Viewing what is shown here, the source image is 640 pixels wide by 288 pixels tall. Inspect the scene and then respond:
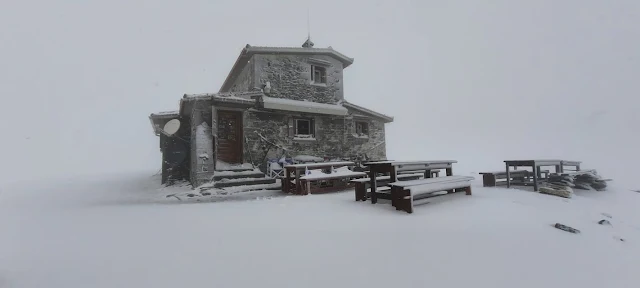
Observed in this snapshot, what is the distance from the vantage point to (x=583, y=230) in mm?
4008

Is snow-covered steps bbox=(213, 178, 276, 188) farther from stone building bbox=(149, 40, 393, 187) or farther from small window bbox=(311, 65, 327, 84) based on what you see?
small window bbox=(311, 65, 327, 84)

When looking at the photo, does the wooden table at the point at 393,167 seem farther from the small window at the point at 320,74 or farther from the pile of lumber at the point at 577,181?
the small window at the point at 320,74

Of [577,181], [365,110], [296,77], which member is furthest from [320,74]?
[577,181]

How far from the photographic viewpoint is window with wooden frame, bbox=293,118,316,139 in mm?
11133

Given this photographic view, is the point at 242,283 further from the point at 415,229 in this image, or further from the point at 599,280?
the point at 599,280

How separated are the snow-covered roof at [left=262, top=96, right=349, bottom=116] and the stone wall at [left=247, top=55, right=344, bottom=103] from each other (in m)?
0.69

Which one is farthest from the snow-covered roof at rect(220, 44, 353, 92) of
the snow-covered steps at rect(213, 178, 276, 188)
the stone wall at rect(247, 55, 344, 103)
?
the snow-covered steps at rect(213, 178, 276, 188)

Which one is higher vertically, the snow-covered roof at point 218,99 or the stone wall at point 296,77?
the stone wall at point 296,77

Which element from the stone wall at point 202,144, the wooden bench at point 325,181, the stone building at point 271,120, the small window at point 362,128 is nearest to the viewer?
the wooden bench at point 325,181

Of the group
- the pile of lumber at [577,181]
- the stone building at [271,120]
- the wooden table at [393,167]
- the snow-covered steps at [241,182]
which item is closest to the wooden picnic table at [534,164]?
the pile of lumber at [577,181]

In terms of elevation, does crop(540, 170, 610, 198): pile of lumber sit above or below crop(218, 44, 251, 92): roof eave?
below

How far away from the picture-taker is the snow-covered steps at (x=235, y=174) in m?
8.68

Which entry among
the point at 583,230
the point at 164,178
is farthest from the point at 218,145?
the point at 583,230

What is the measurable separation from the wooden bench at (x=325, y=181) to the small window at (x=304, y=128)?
12.0 ft
